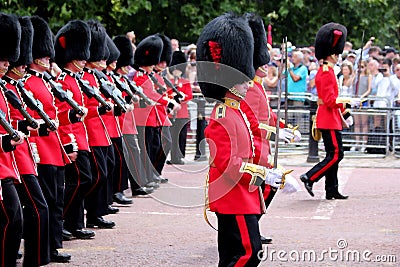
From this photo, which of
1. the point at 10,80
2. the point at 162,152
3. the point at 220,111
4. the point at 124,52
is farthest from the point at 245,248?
the point at 162,152

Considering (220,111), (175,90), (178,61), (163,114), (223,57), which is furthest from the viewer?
(178,61)

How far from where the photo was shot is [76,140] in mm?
7539

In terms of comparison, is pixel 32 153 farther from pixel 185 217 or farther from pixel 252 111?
pixel 185 217

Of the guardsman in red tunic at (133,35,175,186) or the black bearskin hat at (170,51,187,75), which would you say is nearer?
the guardsman in red tunic at (133,35,175,186)

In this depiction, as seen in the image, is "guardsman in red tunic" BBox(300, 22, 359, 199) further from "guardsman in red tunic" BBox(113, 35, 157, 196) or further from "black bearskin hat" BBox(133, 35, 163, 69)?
"black bearskin hat" BBox(133, 35, 163, 69)

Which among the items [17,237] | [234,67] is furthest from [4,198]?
[234,67]

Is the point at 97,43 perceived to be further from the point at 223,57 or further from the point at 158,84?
the point at 223,57

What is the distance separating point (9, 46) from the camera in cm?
614

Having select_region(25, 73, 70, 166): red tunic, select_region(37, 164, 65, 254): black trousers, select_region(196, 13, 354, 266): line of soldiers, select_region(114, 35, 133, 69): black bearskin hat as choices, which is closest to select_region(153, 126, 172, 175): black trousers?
select_region(114, 35, 133, 69): black bearskin hat

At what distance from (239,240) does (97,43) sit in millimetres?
3631

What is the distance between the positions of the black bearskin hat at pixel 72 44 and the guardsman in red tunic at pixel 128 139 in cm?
157

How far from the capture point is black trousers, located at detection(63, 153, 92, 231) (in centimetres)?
761

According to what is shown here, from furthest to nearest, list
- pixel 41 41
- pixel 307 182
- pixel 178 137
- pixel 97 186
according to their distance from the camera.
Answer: pixel 178 137, pixel 307 182, pixel 97 186, pixel 41 41

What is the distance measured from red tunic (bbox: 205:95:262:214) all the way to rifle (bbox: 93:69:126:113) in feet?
Answer: 10.1
